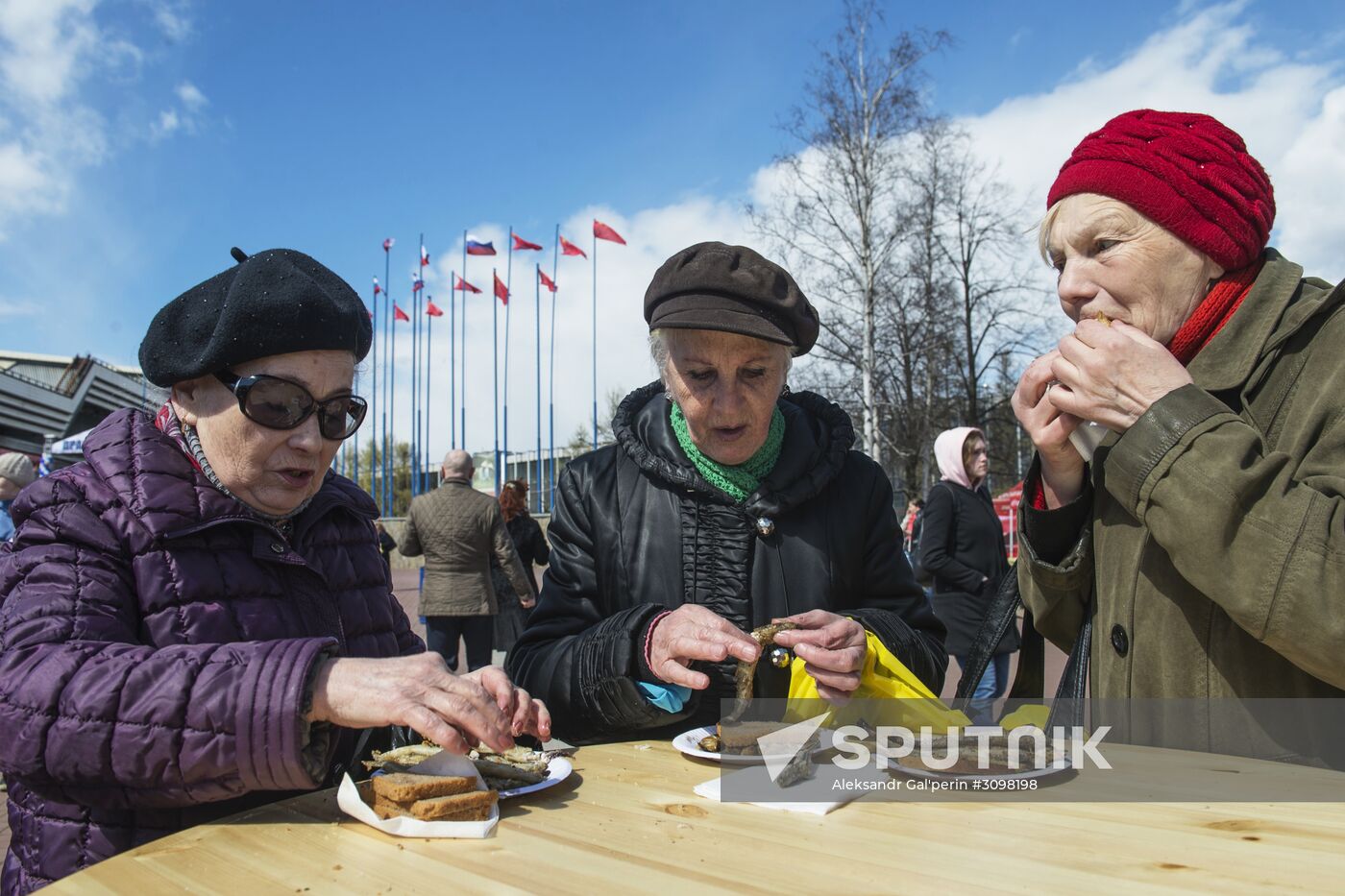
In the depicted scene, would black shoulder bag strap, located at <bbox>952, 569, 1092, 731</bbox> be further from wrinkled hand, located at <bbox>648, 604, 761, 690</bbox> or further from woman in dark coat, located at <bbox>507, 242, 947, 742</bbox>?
wrinkled hand, located at <bbox>648, 604, 761, 690</bbox>

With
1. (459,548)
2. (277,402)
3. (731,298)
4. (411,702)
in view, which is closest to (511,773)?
(411,702)

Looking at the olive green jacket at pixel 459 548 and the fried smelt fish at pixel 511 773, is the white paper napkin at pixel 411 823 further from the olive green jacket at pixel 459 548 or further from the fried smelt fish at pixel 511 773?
the olive green jacket at pixel 459 548

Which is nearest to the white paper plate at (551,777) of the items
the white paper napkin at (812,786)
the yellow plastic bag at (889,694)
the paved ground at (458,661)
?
the white paper napkin at (812,786)

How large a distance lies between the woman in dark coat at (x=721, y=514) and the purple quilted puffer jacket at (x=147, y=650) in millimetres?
548

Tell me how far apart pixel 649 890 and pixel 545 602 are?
1.22 meters

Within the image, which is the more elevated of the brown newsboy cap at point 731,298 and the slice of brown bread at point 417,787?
the brown newsboy cap at point 731,298

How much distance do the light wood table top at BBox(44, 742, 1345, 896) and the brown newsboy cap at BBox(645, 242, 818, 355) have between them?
1068 mm

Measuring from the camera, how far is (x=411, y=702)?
1.30 metres

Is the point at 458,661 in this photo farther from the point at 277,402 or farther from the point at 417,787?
the point at 417,787

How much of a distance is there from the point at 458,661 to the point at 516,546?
3.76ft

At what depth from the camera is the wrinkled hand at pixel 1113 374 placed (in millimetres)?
1610

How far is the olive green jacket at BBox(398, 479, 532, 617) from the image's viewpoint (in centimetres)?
702

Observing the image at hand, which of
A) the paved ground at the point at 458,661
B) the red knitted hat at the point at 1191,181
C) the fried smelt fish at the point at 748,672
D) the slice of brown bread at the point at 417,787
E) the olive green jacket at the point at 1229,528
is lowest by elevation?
the paved ground at the point at 458,661

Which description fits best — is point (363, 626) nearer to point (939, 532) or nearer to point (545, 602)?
point (545, 602)
